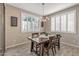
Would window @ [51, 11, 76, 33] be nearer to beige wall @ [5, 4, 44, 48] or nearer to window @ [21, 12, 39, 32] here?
window @ [21, 12, 39, 32]

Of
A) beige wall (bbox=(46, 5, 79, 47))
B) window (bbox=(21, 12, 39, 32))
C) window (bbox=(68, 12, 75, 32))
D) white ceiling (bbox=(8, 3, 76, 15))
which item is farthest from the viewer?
window (bbox=(68, 12, 75, 32))

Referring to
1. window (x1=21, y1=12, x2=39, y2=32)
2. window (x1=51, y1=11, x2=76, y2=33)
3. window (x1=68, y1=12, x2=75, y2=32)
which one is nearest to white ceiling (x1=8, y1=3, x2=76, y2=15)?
window (x1=21, y1=12, x2=39, y2=32)

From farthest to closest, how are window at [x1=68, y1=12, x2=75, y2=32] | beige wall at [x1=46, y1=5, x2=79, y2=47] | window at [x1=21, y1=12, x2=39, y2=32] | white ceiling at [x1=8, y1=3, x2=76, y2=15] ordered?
window at [x1=68, y1=12, x2=75, y2=32] → beige wall at [x1=46, y1=5, x2=79, y2=47] → white ceiling at [x1=8, y1=3, x2=76, y2=15] → window at [x1=21, y1=12, x2=39, y2=32]

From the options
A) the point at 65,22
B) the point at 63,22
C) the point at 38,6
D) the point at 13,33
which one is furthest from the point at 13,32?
the point at 65,22

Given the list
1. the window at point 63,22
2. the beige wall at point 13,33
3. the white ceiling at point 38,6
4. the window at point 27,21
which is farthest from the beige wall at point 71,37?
the beige wall at point 13,33

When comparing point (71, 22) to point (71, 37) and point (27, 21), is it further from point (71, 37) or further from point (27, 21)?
point (27, 21)

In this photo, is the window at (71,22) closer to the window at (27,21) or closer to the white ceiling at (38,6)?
the white ceiling at (38,6)

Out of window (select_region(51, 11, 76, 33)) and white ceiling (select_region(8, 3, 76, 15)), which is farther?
window (select_region(51, 11, 76, 33))

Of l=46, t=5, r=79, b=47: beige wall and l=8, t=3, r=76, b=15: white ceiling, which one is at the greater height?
l=8, t=3, r=76, b=15: white ceiling

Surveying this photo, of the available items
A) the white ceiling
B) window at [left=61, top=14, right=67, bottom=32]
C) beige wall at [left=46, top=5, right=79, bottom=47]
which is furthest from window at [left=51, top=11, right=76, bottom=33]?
the white ceiling

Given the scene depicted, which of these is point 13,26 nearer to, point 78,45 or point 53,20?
point 53,20

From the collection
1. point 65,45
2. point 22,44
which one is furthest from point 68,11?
point 22,44

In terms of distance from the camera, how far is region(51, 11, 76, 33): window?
3.99 metres

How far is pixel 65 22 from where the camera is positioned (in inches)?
162
